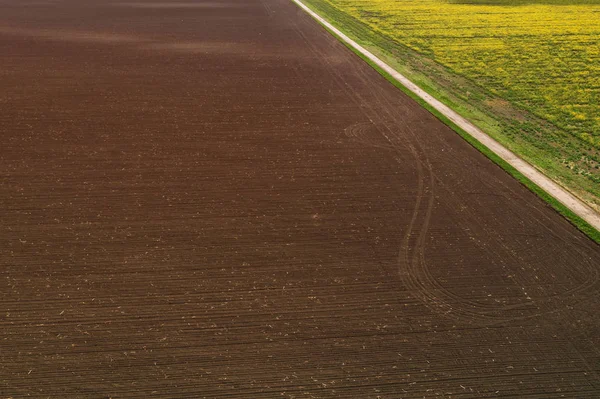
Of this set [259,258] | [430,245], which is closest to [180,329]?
[259,258]

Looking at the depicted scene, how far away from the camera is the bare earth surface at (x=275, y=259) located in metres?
6.57

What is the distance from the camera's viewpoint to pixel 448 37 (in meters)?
26.0

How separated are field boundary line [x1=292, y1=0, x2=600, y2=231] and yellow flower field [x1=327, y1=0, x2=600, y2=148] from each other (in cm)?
237

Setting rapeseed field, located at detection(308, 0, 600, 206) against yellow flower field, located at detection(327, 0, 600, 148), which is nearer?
rapeseed field, located at detection(308, 0, 600, 206)

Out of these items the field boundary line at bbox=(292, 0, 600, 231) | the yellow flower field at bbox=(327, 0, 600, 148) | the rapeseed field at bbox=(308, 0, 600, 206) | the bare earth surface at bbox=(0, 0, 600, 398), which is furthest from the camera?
the yellow flower field at bbox=(327, 0, 600, 148)

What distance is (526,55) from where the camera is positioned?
22500 mm

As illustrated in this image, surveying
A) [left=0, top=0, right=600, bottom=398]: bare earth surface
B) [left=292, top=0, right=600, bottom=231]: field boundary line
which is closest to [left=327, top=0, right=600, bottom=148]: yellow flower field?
→ [left=292, top=0, right=600, bottom=231]: field boundary line

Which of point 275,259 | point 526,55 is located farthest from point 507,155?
point 526,55

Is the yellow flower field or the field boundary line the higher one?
the yellow flower field

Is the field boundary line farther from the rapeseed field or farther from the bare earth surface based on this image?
the bare earth surface

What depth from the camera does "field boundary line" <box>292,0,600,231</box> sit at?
33.3ft

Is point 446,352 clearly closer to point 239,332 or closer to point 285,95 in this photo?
Result: point 239,332

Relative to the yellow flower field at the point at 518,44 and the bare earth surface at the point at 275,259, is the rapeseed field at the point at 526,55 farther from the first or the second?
the bare earth surface at the point at 275,259

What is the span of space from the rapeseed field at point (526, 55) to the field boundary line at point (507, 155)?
0.35 meters
